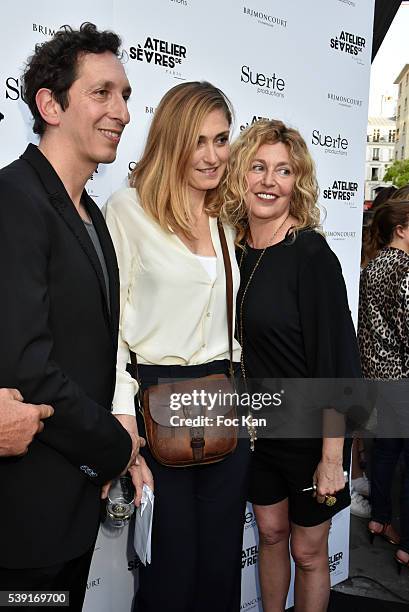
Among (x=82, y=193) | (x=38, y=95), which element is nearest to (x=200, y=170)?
(x=82, y=193)

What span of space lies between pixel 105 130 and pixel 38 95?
191mm

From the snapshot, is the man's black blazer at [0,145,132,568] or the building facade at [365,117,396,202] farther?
the building facade at [365,117,396,202]

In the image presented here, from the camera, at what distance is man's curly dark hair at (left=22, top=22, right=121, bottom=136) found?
1465 mm

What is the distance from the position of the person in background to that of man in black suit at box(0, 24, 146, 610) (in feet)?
6.20

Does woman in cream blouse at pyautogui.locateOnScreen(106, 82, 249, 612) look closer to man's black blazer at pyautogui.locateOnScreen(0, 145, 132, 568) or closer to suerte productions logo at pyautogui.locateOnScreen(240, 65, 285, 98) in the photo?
man's black blazer at pyautogui.locateOnScreen(0, 145, 132, 568)

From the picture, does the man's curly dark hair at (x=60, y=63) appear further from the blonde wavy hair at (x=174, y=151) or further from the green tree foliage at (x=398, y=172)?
the green tree foliage at (x=398, y=172)

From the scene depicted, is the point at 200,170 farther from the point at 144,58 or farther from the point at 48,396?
the point at 48,396

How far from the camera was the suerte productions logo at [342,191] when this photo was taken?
3012 millimetres

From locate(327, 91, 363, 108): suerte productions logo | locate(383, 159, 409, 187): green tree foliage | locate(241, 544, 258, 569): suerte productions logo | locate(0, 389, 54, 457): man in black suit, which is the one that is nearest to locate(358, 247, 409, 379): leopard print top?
locate(327, 91, 363, 108): suerte productions logo

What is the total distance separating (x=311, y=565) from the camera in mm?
2139

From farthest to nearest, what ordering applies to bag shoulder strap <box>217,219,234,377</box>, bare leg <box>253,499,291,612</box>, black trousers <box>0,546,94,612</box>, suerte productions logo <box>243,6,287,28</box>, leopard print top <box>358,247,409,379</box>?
leopard print top <box>358,247,409,379</box> → suerte productions logo <box>243,6,287,28</box> → bare leg <box>253,499,291,612</box> → bag shoulder strap <box>217,219,234,377</box> → black trousers <box>0,546,94,612</box>

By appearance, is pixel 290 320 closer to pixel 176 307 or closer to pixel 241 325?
pixel 241 325

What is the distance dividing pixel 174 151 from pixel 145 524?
1161 millimetres

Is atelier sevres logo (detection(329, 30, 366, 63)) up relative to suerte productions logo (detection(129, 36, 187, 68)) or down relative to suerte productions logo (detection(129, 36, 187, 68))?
up
